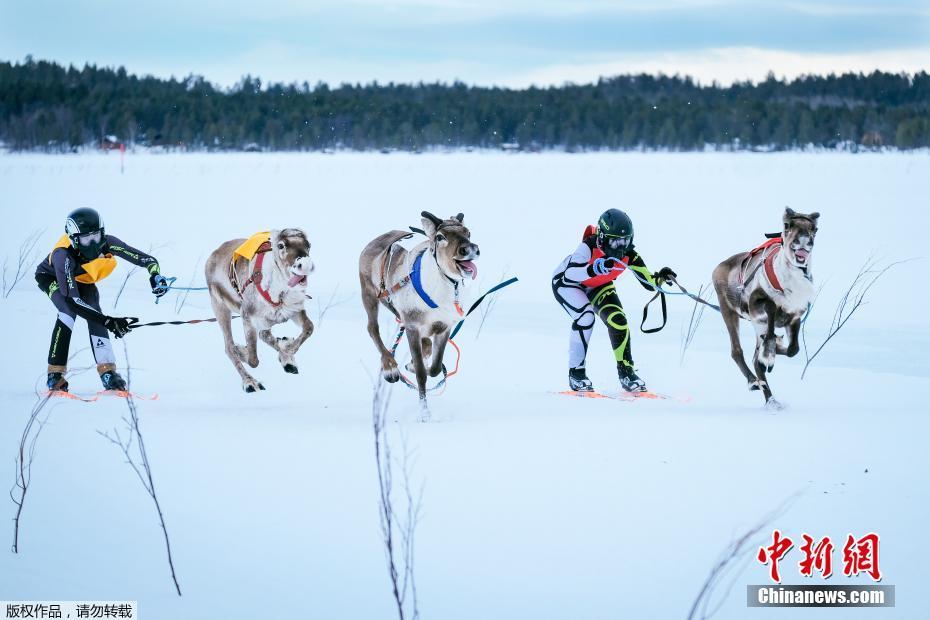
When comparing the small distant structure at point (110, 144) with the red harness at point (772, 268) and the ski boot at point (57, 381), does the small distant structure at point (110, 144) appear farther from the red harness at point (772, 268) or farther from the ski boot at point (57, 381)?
the red harness at point (772, 268)

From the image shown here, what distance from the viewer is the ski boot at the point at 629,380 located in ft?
28.2

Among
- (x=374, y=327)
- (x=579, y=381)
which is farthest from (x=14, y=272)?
(x=579, y=381)

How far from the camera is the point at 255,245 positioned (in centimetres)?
852

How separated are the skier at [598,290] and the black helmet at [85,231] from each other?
12.4ft

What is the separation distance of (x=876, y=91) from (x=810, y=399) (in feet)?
292

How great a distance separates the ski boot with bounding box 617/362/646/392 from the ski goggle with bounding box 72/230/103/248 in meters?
4.38

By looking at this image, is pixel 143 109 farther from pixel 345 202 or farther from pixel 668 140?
pixel 345 202

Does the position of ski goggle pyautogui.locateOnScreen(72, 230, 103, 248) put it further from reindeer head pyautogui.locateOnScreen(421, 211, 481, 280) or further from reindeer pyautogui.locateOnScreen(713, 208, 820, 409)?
reindeer pyautogui.locateOnScreen(713, 208, 820, 409)

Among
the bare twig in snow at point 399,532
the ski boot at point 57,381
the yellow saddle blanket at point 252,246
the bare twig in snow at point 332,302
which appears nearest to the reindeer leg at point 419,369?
the bare twig in snow at point 399,532

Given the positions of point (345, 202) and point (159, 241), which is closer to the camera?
point (159, 241)

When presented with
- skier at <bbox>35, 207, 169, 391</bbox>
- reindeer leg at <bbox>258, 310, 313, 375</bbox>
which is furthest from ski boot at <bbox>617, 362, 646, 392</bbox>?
skier at <bbox>35, 207, 169, 391</bbox>

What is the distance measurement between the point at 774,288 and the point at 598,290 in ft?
4.83

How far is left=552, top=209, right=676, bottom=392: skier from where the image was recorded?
334 inches

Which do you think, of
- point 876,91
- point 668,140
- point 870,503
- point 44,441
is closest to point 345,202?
point 44,441
